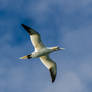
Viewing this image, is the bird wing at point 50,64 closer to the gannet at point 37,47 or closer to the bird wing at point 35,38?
the gannet at point 37,47

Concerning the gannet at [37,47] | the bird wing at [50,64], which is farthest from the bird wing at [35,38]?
the bird wing at [50,64]

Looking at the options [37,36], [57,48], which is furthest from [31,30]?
[57,48]

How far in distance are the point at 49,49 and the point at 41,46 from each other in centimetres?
130

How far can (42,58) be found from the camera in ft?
193

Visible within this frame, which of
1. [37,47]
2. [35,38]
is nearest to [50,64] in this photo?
[37,47]

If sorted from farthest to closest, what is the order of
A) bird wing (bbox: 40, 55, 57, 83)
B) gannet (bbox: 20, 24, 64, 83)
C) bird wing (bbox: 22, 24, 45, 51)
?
bird wing (bbox: 40, 55, 57, 83), gannet (bbox: 20, 24, 64, 83), bird wing (bbox: 22, 24, 45, 51)

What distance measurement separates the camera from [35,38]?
5525 centimetres

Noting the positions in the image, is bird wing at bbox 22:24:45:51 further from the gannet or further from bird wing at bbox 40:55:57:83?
bird wing at bbox 40:55:57:83

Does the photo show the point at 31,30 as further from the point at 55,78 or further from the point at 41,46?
the point at 55,78

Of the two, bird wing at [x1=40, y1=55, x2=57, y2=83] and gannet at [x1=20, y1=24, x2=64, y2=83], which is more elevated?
gannet at [x1=20, y1=24, x2=64, y2=83]

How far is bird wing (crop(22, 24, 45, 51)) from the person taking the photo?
5447cm

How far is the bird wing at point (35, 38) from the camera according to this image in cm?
5447

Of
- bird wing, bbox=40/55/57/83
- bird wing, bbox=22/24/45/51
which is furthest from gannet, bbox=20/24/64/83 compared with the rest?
bird wing, bbox=40/55/57/83

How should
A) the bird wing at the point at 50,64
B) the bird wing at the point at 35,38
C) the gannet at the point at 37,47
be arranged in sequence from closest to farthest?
the bird wing at the point at 35,38
the gannet at the point at 37,47
the bird wing at the point at 50,64
